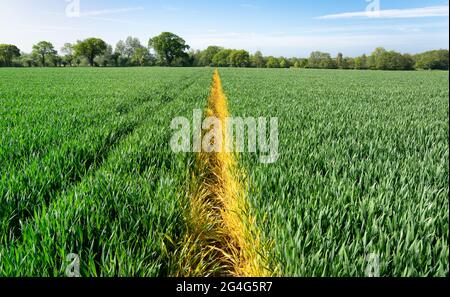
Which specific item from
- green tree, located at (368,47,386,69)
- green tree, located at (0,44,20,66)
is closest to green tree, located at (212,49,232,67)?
green tree, located at (368,47,386,69)

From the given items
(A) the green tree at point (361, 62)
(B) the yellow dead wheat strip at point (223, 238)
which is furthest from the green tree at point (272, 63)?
(B) the yellow dead wheat strip at point (223, 238)

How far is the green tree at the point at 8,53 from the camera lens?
260 ft

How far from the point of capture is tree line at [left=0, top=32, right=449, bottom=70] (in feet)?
211

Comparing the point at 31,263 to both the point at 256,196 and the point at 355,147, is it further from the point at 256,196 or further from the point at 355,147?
the point at 355,147

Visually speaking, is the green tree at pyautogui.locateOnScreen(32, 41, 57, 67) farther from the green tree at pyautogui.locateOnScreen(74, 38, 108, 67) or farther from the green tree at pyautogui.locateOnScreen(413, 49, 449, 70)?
the green tree at pyautogui.locateOnScreen(413, 49, 449, 70)

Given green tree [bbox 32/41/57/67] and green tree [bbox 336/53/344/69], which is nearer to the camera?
green tree [bbox 336/53/344/69]

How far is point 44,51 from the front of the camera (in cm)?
10012

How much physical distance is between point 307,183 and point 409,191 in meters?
0.90

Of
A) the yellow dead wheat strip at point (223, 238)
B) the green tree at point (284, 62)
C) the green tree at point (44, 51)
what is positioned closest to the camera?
the yellow dead wheat strip at point (223, 238)

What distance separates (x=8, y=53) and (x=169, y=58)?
58.9 metres

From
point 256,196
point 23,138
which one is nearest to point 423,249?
point 256,196

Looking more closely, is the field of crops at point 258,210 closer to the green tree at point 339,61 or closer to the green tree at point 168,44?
the green tree at point 168,44

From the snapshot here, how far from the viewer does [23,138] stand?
16.5ft

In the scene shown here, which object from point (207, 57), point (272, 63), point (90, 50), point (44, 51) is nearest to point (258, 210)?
point (207, 57)
